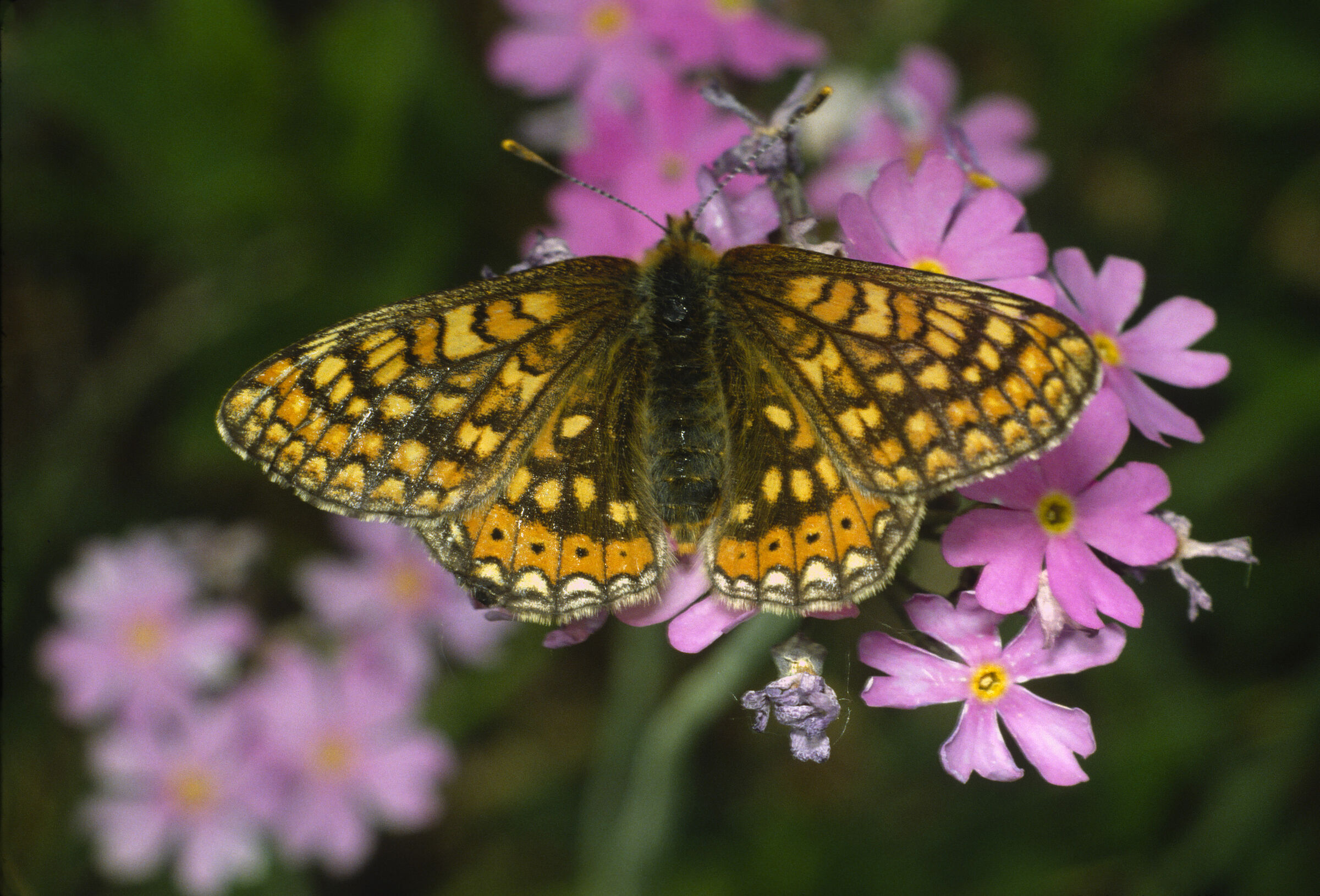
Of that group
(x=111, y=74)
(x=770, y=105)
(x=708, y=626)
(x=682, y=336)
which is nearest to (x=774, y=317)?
(x=682, y=336)

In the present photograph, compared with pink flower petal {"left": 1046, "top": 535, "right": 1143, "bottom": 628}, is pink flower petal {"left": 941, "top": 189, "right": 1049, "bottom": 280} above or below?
Result: above

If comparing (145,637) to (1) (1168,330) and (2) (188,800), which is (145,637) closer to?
(2) (188,800)

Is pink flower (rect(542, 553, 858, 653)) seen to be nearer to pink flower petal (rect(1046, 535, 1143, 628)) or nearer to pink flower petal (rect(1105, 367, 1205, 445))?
pink flower petal (rect(1046, 535, 1143, 628))

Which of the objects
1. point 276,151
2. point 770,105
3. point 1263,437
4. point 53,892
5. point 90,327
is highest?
point 770,105

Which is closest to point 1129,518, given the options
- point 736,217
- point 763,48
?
point 736,217

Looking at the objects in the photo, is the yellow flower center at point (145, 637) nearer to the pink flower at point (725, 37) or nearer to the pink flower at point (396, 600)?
the pink flower at point (396, 600)

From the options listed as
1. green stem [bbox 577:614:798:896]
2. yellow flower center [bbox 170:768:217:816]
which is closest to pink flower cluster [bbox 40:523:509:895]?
yellow flower center [bbox 170:768:217:816]

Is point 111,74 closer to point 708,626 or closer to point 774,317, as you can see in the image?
point 774,317
